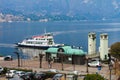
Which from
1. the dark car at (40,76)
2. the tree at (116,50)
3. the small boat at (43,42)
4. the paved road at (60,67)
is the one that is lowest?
the dark car at (40,76)

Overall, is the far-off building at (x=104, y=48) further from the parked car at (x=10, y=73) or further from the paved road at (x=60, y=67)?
the parked car at (x=10, y=73)

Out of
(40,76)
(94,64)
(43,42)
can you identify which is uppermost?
(43,42)

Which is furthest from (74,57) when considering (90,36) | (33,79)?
(33,79)

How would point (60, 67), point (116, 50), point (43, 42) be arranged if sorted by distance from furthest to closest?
point (43, 42), point (60, 67), point (116, 50)

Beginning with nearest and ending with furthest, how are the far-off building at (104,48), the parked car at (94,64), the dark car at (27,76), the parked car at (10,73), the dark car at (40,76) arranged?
1. the dark car at (27,76)
2. the dark car at (40,76)
3. the parked car at (10,73)
4. the parked car at (94,64)
5. the far-off building at (104,48)

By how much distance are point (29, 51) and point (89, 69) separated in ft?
186

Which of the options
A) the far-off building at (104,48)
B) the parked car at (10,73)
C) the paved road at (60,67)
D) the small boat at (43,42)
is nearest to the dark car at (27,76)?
the parked car at (10,73)

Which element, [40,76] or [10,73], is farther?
[10,73]

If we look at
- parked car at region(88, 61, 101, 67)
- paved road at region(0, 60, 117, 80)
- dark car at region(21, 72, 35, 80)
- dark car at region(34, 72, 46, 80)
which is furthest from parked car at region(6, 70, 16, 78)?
parked car at region(88, 61, 101, 67)

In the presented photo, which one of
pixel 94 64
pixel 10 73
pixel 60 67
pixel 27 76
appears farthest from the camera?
pixel 94 64

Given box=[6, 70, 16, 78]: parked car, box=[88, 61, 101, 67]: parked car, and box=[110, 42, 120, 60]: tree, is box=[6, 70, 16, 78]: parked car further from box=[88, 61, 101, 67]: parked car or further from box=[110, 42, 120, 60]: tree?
box=[110, 42, 120, 60]: tree

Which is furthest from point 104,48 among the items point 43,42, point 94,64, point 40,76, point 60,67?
point 43,42

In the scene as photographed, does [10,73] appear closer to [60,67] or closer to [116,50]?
[60,67]

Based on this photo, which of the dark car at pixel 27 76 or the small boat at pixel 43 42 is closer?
the dark car at pixel 27 76
